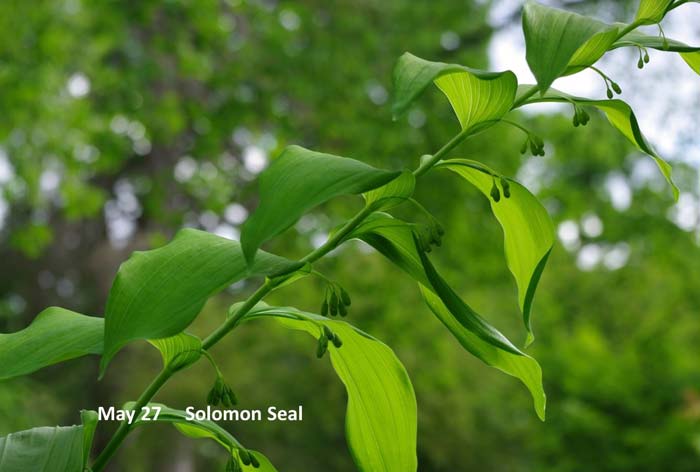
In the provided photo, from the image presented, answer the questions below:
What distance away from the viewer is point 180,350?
45 cm

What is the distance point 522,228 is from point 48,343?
0.23m

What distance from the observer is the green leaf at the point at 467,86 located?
1.15 feet

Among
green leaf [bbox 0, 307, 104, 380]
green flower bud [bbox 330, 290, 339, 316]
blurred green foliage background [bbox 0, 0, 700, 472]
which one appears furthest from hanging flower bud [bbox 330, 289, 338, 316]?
blurred green foliage background [bbox 0, 0, 700, 472]

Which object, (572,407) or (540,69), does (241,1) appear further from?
(540,69)

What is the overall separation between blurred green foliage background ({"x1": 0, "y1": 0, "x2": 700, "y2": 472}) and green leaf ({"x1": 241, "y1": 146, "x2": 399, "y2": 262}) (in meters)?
2.68

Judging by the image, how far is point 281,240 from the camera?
4.98 m

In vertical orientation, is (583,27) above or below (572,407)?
above

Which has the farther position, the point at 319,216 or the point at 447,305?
the point at 319,216

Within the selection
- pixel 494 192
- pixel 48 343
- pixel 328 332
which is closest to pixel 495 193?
pixel 494 192

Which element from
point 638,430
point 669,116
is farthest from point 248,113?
point 638,430

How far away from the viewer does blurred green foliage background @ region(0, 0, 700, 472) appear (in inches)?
172

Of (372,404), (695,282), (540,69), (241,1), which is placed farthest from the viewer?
(695,282)

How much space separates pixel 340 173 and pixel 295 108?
4.92 meters

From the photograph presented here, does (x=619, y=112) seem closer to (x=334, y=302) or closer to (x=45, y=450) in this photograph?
(x=334, y=302)
